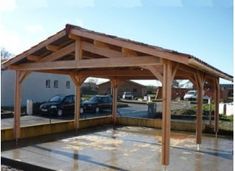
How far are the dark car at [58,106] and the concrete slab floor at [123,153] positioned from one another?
9609 mm

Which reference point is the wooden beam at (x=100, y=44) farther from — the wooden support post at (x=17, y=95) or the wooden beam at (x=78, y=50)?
the wooden support post at (x=17, y=95)

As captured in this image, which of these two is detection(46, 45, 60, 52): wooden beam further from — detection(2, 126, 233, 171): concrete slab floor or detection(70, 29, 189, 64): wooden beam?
detection(2, 126, 233, 171): concrete slab floor

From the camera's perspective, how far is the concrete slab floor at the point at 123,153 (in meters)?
8.24

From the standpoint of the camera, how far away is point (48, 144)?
35.5ft

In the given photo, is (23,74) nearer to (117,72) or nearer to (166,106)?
(117,72)

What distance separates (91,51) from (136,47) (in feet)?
5.80

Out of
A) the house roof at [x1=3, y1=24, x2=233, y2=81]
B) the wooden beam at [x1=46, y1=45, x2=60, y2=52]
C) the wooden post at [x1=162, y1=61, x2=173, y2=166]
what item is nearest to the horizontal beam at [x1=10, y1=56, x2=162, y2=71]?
the house roof at [x1=3, y1=24, x2=233, y2=81]

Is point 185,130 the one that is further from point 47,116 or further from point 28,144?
point 47,116

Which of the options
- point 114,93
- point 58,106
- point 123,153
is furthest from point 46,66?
point 58,106

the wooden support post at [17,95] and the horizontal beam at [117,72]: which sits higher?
the horizontal beam at [117,72]

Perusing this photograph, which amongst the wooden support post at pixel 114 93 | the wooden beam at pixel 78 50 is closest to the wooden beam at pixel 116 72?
the wooden support post at pixel 114 93

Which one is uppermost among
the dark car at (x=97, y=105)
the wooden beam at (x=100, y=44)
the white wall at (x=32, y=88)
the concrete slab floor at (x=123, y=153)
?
the wooden beam at (x=100, y=44)

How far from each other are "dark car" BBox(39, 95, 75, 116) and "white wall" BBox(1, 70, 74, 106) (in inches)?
237

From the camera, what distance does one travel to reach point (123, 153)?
9.68m
